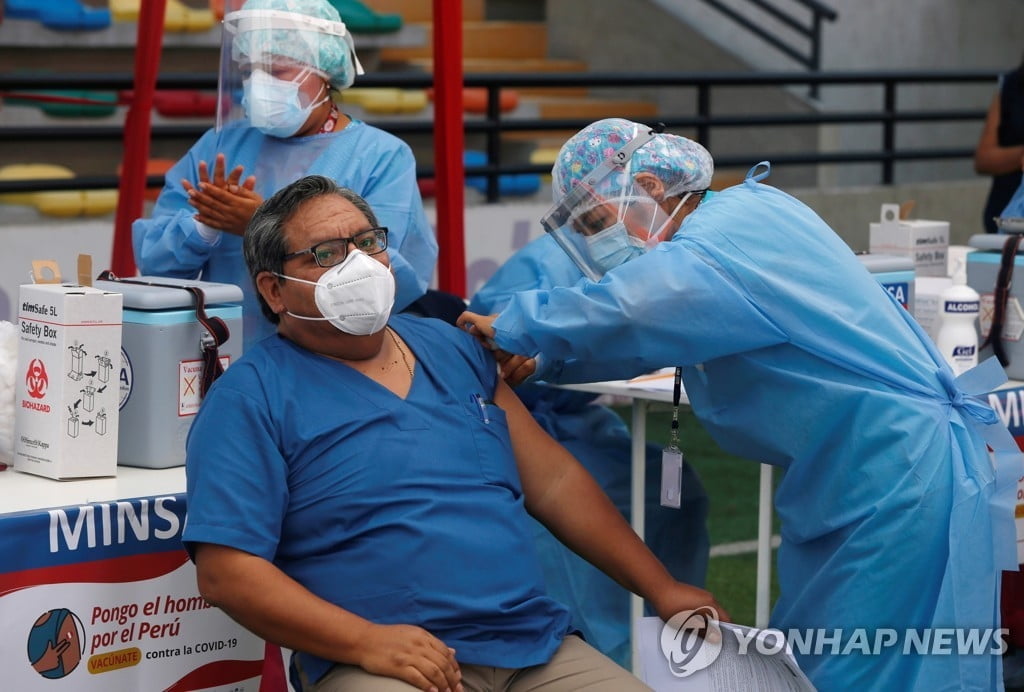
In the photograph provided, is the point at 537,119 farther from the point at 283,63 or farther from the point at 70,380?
the point at 70,380

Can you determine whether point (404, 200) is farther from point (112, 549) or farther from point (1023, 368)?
point (1023, 368)

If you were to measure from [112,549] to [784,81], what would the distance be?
554 centimetres

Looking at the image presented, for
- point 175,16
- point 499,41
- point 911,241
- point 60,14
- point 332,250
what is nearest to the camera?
point 332,250

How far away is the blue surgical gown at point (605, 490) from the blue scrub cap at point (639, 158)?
3.00ft

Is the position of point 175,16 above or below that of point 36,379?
above

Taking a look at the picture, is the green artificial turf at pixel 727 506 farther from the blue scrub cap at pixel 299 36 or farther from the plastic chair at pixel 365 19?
the plastic chair at pixel 365 19

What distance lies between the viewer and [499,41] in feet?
30.5

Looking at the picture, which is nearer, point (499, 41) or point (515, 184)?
point (515, 184)

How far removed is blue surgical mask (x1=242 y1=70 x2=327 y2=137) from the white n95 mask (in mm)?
897

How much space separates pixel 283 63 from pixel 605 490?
4.03 feet

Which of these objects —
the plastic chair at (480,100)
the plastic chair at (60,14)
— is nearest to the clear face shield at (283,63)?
the plastic chair at (60,14)

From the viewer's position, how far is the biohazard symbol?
99.8 inches

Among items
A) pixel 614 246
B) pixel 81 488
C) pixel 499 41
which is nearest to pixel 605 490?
pixel 614 246
